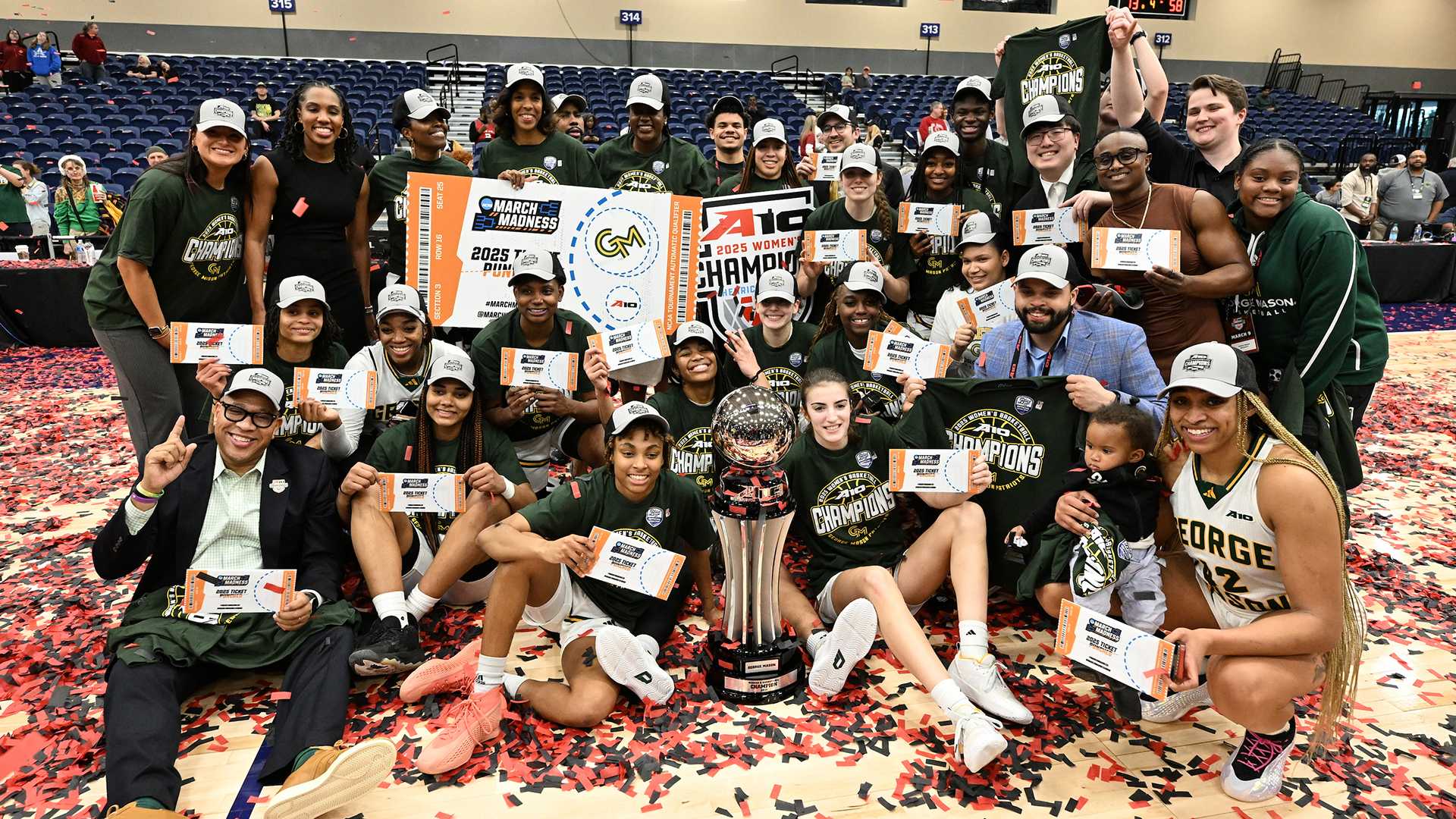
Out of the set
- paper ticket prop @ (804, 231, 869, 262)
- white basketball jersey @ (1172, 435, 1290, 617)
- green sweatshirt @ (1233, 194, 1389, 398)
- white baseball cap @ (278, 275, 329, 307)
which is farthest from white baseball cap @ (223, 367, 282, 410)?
green sweatshirt @ (1233, 194, 1389, 398)

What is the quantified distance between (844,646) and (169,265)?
315cm

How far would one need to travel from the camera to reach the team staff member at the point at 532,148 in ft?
14.8

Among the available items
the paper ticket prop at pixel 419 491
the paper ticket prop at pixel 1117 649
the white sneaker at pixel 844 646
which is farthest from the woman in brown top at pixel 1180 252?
the paper ticket prop at pixel 419 491

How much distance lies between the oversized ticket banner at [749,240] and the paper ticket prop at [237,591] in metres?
2.73

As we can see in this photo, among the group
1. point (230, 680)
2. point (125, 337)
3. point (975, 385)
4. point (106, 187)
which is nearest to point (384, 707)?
point (230, 680)

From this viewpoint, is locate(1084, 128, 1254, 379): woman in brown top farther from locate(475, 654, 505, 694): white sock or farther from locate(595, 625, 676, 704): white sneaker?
locate(475, 654, 505, 694): white sock

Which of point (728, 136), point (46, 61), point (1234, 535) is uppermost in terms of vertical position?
point (46, 61)

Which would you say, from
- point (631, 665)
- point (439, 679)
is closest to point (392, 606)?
point (439, 679)

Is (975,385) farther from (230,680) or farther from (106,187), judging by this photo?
(106,187)

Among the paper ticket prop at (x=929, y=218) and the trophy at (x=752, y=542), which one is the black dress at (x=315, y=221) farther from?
the paper ticket prop at (x=929, y=218)

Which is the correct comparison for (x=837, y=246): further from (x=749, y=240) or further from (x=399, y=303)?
(x=399, y=303)

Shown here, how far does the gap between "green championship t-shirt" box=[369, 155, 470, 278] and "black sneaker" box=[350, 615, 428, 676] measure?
2305 millimetres

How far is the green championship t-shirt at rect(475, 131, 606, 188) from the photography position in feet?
15.1

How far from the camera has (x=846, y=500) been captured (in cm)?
321
